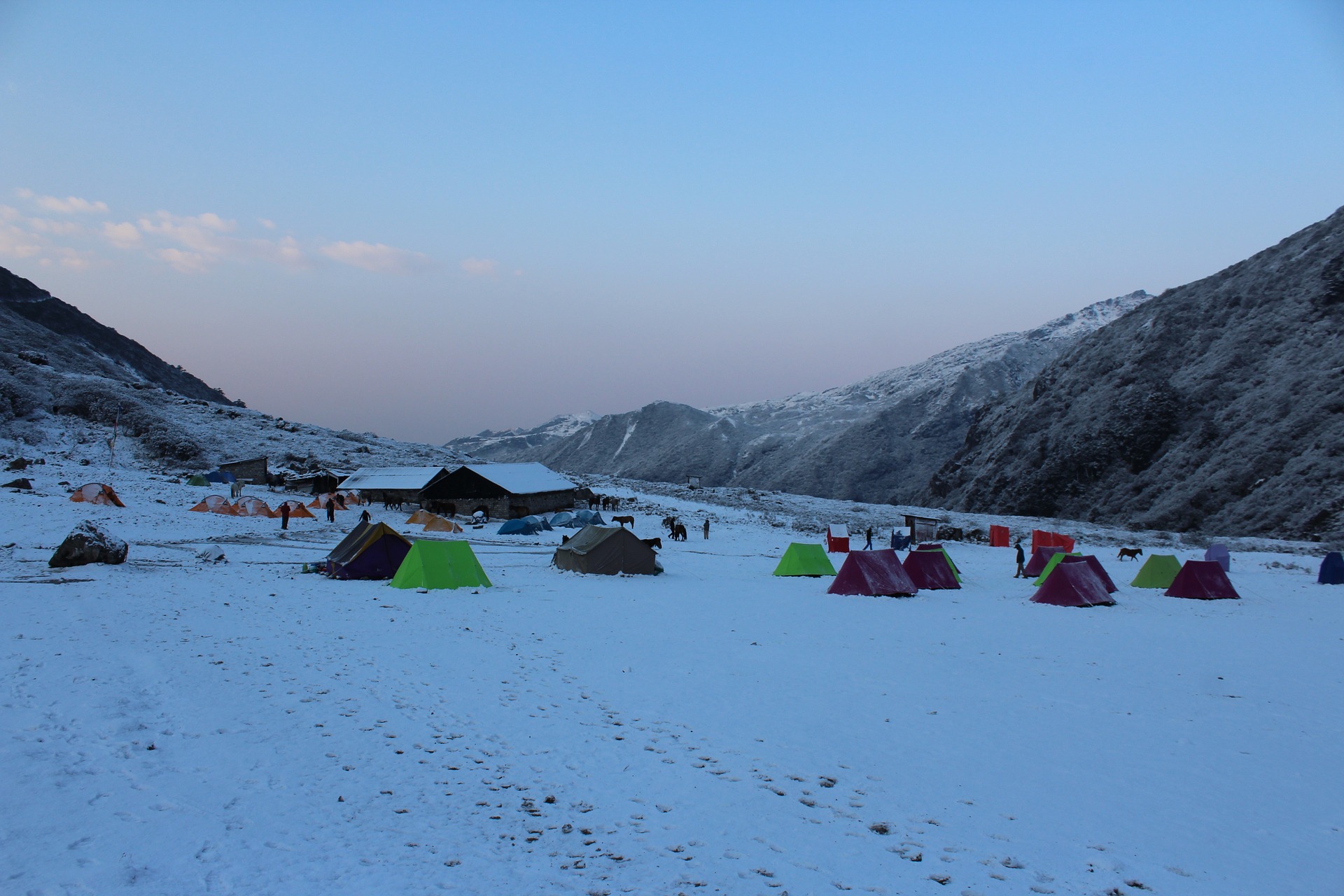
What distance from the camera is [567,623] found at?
597 inches

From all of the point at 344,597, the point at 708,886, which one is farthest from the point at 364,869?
the point at 344,597

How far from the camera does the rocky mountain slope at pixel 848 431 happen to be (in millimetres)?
112000

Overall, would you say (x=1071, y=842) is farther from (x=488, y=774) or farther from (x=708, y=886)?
(x=488, y=774)

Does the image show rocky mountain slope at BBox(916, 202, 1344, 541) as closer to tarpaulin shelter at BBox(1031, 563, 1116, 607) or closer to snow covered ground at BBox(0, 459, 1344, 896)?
tarpaulin shelter at BBox(1031, 563, 1116, 607)

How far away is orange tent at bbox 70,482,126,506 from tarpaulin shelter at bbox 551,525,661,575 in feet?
84.8

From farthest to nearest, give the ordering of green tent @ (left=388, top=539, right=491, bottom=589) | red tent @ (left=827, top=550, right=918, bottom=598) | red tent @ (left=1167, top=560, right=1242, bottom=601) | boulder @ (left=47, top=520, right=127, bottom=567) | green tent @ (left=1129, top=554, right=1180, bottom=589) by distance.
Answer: green tent @ (left=1129, top=554, right=1180, bottom=589) < red tent @ (left=1167, top=560, right=1242, bottom=601) < red tent @ (left=827, top=550, right=918, bottom=598) < green tent @ (left=388, top=539, right=491, bottom=589) < boulder @ (left=47, top=520, right=127, bottom=567)

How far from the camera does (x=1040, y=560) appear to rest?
26.4 meters

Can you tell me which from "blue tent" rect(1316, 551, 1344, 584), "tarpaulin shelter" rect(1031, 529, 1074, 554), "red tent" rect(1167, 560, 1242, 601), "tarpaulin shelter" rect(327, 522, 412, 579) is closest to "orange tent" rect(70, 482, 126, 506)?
"tarpaulin shelter" rect(327, 522, 412, 579)

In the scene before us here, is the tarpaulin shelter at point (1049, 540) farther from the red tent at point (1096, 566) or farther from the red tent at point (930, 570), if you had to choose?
the red tent at point (930, 570)

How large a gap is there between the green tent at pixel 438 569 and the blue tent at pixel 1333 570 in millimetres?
30958

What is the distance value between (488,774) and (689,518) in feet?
137

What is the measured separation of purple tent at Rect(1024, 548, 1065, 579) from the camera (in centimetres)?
2620

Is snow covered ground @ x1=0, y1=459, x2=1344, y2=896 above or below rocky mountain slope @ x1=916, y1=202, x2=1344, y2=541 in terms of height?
below

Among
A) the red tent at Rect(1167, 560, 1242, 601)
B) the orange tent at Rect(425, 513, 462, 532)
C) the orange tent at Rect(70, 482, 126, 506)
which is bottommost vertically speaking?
the orange tent at Rect(425, 513, 462, 532)
